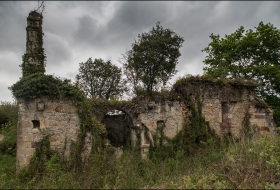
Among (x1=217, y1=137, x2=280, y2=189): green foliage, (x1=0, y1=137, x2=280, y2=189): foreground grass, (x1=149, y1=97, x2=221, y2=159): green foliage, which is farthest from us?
(x1=149, y1=97, x2=221, y2=159): green foliage

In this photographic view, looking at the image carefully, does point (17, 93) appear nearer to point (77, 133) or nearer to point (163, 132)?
point (77, 133)

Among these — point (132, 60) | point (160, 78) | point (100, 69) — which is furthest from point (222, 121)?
point (100, 69)

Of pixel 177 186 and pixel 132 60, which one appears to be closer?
pixel 177 186

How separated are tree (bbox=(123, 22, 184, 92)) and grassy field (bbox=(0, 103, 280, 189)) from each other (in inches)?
497

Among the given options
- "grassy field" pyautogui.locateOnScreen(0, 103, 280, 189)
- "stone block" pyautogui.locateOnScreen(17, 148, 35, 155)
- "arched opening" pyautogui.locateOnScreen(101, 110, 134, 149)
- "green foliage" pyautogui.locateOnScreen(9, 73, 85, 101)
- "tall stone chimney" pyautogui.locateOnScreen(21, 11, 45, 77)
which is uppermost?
"tall stone chimney" pyautogui.locateOnScreen(21, 11, 45, 77)

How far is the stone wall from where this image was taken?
8531 millimetres

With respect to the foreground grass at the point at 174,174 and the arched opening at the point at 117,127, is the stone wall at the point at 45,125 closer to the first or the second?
the foreground grass at the point at 174,174

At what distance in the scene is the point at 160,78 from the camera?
2141 centimetres

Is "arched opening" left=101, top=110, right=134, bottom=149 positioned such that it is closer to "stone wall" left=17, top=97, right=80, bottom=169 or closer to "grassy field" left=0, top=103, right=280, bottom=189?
"grassy field" left=0, top=103, right=280, bottom=189

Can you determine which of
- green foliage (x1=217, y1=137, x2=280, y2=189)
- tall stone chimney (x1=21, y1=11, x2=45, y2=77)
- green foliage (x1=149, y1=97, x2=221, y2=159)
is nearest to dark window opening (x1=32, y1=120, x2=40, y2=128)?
tall stone chimney (x1=21, y1=11, x2=45, y2=77)

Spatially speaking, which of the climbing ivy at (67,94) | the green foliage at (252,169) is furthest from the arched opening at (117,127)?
the green foliage at (252,169)

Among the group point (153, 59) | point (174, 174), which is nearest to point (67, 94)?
point (174, 174)

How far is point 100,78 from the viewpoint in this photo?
2466cm

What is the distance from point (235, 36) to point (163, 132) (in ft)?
44.6
